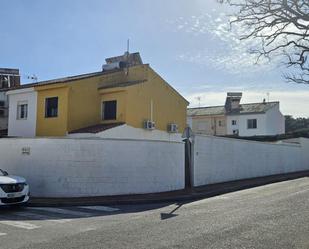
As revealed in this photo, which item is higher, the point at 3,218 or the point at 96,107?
the point at 96,107

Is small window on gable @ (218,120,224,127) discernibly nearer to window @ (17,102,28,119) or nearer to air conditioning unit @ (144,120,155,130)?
air conditioning unit @ (144,120,155,130)

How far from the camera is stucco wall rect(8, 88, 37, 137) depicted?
27.9 m

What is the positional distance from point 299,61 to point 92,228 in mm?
6177

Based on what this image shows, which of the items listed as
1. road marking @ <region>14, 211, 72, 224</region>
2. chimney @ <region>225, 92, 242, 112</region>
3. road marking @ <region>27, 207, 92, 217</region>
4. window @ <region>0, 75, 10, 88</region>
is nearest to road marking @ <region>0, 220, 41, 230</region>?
road marking @ <region>14, 211, 72, 224</region>

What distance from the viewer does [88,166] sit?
17719 millimetres

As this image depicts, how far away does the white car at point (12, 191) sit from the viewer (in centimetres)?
1404

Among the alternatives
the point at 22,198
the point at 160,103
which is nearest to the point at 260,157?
the point at 160,103

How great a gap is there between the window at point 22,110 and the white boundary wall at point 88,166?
9.60 meters

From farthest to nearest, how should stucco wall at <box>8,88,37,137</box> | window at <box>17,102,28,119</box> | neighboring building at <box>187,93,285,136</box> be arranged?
neighboring building at <box>187,93,285,136</box>
window at <box>17,102,28,119</box>
stucco wall at <box>8,88,37,137</box>

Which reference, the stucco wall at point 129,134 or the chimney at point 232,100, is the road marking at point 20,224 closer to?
the stucco wall at point 129,134

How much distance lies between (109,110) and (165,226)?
1784 centimetres

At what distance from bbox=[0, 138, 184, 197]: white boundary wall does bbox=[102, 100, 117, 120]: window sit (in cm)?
865

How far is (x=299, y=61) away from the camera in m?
10.3

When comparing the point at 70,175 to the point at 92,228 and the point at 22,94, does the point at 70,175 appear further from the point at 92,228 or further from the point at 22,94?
the point at 22,94
